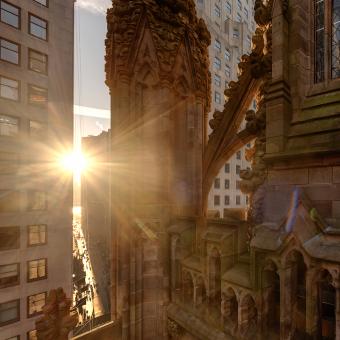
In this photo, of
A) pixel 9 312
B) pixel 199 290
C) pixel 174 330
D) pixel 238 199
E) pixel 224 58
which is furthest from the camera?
pixel 238 199

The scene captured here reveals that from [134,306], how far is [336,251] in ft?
14.4

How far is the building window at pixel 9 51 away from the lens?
49.8ft

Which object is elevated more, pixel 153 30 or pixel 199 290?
pixel 153 30

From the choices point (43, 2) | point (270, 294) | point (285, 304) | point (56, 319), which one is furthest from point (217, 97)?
point (56, 319)

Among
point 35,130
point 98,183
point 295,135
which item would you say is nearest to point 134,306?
point 295,135

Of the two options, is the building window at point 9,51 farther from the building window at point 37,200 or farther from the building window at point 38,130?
the building window at point 37,200

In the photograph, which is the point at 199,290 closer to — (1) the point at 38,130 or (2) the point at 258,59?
(2) the point at 258,59

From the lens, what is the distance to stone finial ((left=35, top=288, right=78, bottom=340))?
147 inches

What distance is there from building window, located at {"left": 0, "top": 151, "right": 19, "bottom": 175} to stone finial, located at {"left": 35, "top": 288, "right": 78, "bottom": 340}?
14693mm

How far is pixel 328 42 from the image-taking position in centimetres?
372

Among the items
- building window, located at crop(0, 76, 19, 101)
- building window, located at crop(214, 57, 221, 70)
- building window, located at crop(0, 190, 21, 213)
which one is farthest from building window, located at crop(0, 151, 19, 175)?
building window, located at crop(214, 57, 221, 70)

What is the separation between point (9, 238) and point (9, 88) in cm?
1082

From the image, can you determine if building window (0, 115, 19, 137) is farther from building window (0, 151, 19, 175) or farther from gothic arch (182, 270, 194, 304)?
gothic arch (182, 270, 194, 304)

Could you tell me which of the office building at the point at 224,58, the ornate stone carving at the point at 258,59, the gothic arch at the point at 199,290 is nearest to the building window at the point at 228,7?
the office building at the point at 224,58
